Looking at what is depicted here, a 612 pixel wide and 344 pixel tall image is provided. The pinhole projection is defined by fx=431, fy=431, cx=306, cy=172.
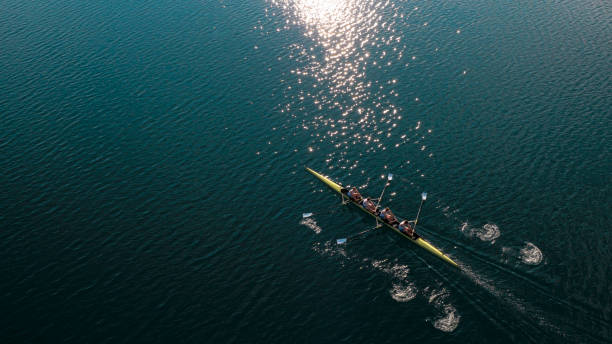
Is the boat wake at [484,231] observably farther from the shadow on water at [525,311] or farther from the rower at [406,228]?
the rower at [406,228]

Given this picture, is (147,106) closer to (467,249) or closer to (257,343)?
(257,343)

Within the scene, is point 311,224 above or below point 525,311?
below

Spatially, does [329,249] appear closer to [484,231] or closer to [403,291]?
[403,291]

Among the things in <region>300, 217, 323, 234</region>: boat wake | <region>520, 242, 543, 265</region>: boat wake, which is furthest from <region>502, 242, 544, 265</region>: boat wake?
<region>300, 217, 323, 234</region>: boat wake

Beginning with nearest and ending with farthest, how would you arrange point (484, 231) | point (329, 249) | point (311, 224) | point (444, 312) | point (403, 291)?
1. point (444, 312)
2. point (403, 291)
3. point (484, 231)
4. point (329, 249)
5. point (311, 224)

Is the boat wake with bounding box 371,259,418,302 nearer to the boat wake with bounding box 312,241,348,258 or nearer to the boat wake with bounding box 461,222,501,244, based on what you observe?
the boat wake with bounding box 312,241,348,258

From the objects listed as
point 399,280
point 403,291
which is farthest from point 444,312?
point 399,280

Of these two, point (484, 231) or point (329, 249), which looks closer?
point (484, 231)

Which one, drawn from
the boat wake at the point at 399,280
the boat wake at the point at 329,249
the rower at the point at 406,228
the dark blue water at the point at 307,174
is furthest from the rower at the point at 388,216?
the boat wake at the point at 329,249
